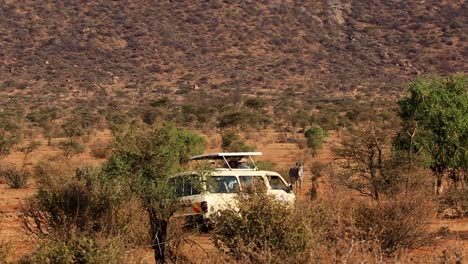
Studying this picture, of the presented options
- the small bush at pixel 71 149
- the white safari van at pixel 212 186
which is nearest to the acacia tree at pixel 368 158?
the white safari van at pixel 212 186

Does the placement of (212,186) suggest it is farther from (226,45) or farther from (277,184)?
(226,45)

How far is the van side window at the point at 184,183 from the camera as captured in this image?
39.1 ft

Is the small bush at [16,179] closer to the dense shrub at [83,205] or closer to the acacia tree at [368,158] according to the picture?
the acacia tree at [368,158]

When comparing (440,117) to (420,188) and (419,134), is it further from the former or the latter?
(420,188)

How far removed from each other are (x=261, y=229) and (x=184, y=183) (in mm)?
3320

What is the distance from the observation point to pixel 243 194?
10406 mm

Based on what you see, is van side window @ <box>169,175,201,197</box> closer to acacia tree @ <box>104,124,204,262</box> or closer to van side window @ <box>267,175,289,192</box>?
acacia tree @ <box>104,124,204,262</box>

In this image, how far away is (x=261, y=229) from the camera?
987cm

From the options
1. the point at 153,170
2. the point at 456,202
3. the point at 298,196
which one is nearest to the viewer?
the point at 153,170

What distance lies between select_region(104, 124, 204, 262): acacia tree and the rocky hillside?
2177 inches

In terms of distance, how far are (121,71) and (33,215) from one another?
5934 centimetres

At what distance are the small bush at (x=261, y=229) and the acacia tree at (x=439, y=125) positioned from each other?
769 centimetres

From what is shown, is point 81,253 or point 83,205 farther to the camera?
point 83,205

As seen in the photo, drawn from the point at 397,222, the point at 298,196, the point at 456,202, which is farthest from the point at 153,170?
the point at 456,202
